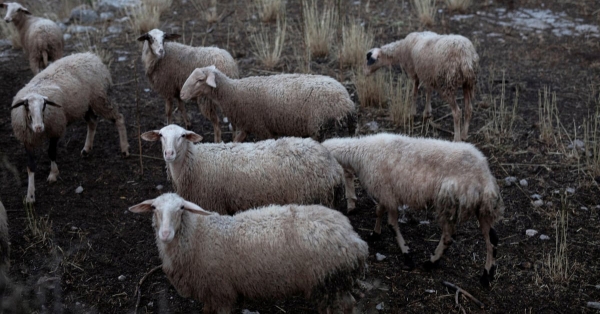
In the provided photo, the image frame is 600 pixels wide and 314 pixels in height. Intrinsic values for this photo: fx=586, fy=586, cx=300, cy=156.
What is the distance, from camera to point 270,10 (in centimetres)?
1120

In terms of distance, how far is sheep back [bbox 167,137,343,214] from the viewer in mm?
5176

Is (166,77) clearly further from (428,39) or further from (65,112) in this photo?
(428,39)

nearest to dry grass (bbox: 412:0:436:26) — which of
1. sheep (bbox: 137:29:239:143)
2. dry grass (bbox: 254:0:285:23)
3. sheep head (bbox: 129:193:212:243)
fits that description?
dry grass (bbox: 254:0:285:23)

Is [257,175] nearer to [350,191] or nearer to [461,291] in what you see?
[350,191]

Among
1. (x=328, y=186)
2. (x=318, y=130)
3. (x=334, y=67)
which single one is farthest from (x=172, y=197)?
(x=334, y=67)

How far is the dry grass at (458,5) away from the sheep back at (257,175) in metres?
7.10

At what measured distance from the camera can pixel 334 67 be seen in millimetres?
9469

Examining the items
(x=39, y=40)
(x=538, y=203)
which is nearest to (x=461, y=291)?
(x=538, y=203)

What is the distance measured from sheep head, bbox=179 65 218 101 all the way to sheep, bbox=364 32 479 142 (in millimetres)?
2714

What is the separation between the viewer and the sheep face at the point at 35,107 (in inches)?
252

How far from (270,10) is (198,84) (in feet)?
16.1

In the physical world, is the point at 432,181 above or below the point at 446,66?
below

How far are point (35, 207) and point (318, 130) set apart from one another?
327cm

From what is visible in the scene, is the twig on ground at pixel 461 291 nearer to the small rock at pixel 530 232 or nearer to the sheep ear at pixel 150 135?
the small rock at pixel 530 232
